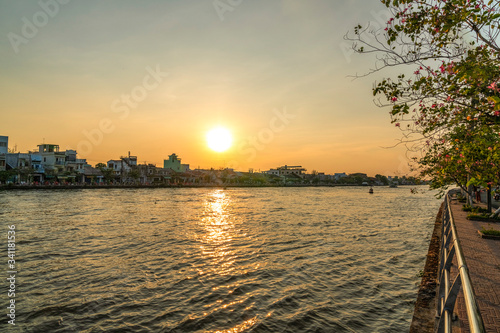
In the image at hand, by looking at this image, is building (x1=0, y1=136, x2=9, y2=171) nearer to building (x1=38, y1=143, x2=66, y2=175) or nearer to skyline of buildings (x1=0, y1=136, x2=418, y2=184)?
skyline of buildings (x1=0, y1=136, x2=418, y2=184)

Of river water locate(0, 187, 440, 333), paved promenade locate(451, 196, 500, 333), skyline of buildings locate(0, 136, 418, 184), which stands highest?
skyline of buildings locate(0, 136, 418, 184)

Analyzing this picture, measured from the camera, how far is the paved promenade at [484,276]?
15.4ft

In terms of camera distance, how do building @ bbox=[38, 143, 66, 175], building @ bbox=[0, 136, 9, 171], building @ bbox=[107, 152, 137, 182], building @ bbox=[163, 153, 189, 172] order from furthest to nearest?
1. building @ bbox=[163, 153, 189, 172]
2. building @ bbox=[107, 152, 137, 182]
3. building @ bbox=[38, 143, 66, 175]
4. building @ bbox=[0, 136, 9, 171]

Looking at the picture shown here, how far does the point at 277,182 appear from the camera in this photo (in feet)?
463

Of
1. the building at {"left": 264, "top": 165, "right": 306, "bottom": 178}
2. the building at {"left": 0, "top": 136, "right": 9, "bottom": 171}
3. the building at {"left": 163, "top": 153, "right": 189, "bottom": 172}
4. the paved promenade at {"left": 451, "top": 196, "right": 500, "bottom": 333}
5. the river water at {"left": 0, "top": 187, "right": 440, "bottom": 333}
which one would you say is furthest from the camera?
the building at {"left": 264, "top": 165, "right": 306, "bottom": 178}

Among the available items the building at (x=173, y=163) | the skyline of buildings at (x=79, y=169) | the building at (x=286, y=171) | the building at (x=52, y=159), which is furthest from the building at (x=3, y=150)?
the building at (x=286, y=171)

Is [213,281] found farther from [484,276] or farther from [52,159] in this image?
[52,159]

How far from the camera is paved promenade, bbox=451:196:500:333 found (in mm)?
4699

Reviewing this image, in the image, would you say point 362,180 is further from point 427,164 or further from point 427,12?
point 427,12

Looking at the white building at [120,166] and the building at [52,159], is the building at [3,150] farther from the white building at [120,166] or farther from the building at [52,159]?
the white building at [120,166]

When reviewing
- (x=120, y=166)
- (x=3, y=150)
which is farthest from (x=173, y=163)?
(x=3, y=150)

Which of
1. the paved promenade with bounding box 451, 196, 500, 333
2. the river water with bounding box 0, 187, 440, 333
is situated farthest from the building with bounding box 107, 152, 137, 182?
the paved promenade with bounding box 451, 196, 500, 333

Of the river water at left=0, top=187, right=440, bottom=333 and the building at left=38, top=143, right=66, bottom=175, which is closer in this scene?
the river water at left=0, top=187, right=440, bottom=333

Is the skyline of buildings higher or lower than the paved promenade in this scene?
higher
